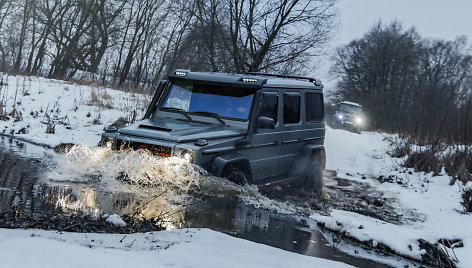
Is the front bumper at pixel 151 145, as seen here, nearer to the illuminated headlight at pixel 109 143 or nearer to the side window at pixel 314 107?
the illuminated headlight at pixel 109 143

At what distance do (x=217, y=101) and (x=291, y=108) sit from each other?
1507 millimetres

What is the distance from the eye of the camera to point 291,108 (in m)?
8.40

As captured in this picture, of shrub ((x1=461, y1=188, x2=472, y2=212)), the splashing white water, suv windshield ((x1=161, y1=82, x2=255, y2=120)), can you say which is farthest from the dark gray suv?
shrub ((x1=461, y1=188, x2=472, y2=212))

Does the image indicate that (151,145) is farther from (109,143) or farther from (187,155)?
(109,143)

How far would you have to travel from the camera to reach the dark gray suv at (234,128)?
652 centimetres

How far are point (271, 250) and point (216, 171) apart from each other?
2065 millimetres

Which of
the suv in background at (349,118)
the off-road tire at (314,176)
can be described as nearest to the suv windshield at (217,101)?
the off-road tire at (314,176)

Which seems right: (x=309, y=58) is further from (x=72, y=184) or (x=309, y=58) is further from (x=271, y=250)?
(x=271, y=250)

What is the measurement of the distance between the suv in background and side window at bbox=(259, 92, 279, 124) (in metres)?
23.4

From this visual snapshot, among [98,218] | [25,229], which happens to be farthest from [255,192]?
[25,229]

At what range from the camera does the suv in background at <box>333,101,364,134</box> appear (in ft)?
102

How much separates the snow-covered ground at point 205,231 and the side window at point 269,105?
6.39 ft

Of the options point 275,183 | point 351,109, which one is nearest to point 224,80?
point 275,183

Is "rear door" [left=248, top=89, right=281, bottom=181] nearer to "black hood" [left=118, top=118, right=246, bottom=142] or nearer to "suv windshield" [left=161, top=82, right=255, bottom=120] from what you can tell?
"suv windshield" [left=161, top=82, right=255, bottom=120]
